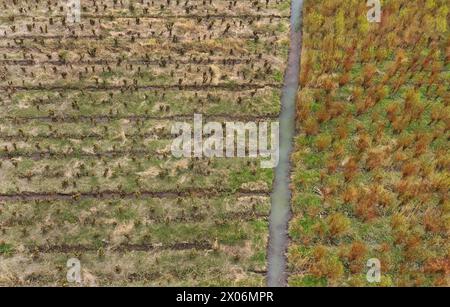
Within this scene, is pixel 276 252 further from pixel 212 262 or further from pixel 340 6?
Answer: pixel 340 6

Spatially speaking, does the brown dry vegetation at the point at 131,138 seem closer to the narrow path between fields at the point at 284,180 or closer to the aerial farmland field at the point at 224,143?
the aerial farmland field at the point at 224,143

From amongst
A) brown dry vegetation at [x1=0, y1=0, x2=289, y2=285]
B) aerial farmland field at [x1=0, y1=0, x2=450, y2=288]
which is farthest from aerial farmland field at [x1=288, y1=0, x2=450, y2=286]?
brown dry vegetation at [x1=0, y1=0, x2=289, y2=285]

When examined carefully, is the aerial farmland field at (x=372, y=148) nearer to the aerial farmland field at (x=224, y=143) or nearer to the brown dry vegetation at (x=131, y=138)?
the aerial farmland field at (x=224, y=143)

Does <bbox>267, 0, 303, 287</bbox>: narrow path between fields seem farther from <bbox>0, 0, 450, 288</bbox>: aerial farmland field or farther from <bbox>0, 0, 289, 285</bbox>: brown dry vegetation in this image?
<bbox>0, 0, 289, 285</bbox>: brown dry vegetation

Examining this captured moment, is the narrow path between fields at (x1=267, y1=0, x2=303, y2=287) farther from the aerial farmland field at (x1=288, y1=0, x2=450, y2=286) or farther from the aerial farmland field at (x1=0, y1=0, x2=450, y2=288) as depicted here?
the aerial farmland field at (x1=288, y1=0, x2=450, y2=286)

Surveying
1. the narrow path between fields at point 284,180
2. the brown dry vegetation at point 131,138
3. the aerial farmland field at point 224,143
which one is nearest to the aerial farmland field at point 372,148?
the aerial farmland field at point 224,143

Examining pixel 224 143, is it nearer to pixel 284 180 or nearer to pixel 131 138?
pixel 284 180
